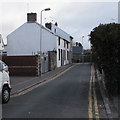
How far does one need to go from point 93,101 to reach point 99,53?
7.89 ft

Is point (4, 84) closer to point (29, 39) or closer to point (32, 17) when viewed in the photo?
point (29, 39)

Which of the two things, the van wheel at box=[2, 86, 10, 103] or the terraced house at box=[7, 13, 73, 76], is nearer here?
the van wheel at box=[2, 86, 10, 103]

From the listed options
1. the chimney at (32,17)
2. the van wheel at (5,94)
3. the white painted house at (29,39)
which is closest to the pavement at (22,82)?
the van wheel at (5,94)

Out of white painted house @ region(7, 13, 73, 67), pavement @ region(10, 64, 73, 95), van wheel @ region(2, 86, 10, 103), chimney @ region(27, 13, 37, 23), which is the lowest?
pavement @ region(10, 64, 73, 95)

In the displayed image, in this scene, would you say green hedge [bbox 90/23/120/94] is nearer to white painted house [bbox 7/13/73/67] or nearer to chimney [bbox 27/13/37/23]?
white painted house [bbox 7/13/73/67]

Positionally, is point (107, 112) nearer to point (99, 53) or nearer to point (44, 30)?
point (99, 53)

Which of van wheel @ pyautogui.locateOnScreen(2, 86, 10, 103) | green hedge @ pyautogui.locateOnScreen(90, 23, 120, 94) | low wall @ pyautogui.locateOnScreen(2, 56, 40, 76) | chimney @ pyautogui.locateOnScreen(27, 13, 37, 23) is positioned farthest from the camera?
chimney @ pyautogui.locateOnScreen(27, 13, 37, 23)

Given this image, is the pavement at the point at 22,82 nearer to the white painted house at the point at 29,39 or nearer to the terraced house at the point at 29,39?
the white painted house at the point at 29,39

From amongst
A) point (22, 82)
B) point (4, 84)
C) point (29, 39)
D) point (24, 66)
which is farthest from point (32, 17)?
point (4, 84)

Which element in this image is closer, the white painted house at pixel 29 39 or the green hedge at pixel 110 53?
the green hedge at pixel 110 53

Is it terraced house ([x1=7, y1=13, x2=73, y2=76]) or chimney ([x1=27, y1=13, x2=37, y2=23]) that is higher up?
chimney ([x1=27, y1=13, x2=37, y2=23])

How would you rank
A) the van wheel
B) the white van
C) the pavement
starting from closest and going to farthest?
the white van, the van wheel, the pavement

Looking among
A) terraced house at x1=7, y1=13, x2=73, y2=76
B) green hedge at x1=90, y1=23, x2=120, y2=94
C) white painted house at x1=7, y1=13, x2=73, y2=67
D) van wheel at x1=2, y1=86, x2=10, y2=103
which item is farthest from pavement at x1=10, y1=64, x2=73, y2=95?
terraced house at x1=7, y1=13, x2=73, y2=76

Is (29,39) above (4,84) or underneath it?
above
